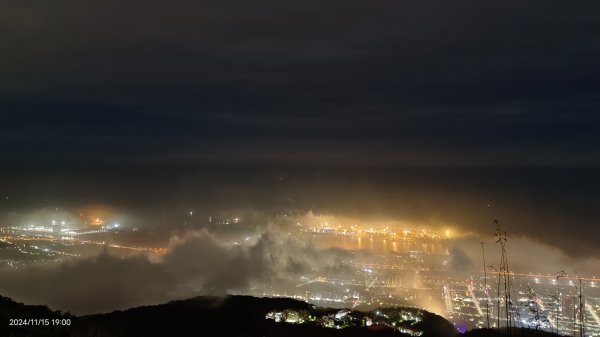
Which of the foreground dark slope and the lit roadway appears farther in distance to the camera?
the lit roadway

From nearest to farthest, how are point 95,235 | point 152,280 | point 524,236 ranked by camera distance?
point 152,280 → point 524,236 → point 95,235

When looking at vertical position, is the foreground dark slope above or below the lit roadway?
below

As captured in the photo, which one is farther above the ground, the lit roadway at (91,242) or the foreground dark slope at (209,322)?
the lit roadway at (91,242)

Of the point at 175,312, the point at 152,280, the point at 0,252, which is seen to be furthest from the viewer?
the point at 0,252

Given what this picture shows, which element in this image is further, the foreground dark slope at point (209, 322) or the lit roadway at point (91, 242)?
the lit roadway at point (91, 242)

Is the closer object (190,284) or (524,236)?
(190,284)

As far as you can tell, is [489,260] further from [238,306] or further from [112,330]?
[112,330]

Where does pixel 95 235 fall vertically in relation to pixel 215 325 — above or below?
above

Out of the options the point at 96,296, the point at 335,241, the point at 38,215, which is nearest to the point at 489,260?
the point at 335,241
